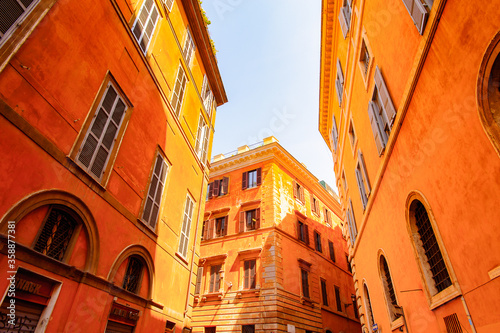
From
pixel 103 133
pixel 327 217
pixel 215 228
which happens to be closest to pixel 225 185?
pixel 215 228

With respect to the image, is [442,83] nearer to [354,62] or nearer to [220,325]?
[354,62]

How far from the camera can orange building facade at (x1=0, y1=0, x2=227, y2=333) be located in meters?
4.05

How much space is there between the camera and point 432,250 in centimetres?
588

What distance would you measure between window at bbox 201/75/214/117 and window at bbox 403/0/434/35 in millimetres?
8647

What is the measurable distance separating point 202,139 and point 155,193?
465 cm

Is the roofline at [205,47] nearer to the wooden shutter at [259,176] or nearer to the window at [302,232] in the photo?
the wooden shutter at [259,176]

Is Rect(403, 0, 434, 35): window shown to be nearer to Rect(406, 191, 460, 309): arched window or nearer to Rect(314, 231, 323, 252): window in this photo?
Rect(406, 191, 460, 309): arched window

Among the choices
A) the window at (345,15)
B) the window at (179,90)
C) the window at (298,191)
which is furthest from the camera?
the window at (298,191)

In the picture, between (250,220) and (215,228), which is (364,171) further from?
(215,228)

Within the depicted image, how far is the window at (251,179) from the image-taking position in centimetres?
2075

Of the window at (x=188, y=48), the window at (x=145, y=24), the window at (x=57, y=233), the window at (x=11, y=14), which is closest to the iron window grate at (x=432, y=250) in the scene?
the window at (x=57, y=233)

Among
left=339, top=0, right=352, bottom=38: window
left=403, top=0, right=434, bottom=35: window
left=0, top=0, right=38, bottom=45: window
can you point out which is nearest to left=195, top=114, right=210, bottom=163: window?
left=339, top=0, right=352, bottom=38: window

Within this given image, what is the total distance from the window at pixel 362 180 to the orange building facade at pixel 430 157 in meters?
0.08

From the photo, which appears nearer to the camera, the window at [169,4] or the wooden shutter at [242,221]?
the window at [169,4]
